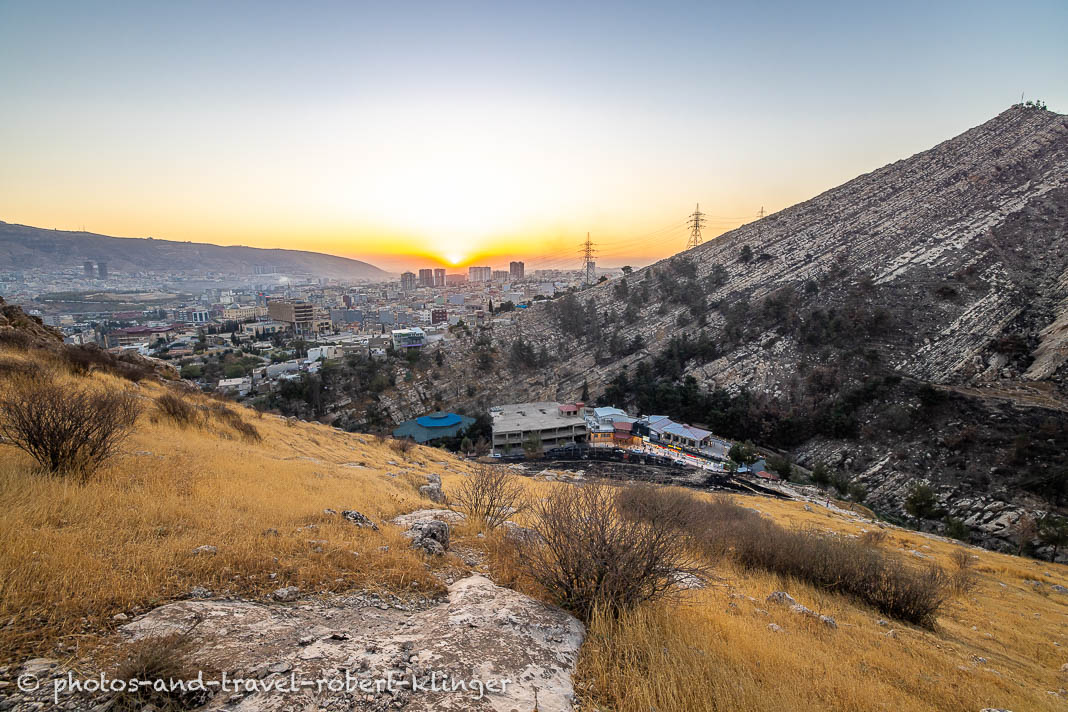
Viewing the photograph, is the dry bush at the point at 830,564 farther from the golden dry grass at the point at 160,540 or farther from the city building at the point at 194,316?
the city building at the point at 194,316

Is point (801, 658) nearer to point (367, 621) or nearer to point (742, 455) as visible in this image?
point (367, 621)

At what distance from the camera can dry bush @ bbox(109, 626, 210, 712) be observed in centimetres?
222

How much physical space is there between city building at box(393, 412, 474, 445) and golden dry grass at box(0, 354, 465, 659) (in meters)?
24.7

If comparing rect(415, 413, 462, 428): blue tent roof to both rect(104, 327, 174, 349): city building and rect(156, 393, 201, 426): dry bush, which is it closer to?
rect(156, 393, 201, 426): dry bush

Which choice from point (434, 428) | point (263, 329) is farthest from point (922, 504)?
point (263, 329)

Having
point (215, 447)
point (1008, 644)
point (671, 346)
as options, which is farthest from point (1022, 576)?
point (671, 346)

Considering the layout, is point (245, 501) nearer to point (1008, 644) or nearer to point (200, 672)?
point (200, 672)

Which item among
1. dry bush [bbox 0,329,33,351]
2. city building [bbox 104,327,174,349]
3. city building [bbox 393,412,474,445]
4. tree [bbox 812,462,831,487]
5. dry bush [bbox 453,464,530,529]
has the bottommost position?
city building [bbox 393,412,474,445]

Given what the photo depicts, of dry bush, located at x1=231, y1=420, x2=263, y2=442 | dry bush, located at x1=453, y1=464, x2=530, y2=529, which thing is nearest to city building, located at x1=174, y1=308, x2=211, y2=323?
dry bush, located at x1=231, y1=420, x2=263, y2=442

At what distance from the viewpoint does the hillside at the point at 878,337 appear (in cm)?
2402

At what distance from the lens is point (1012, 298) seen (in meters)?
32.6

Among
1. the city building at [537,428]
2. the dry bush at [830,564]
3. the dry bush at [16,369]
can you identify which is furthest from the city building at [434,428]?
the dry bush at [830,564]

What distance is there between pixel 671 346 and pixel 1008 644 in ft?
119

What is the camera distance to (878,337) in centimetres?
3366
